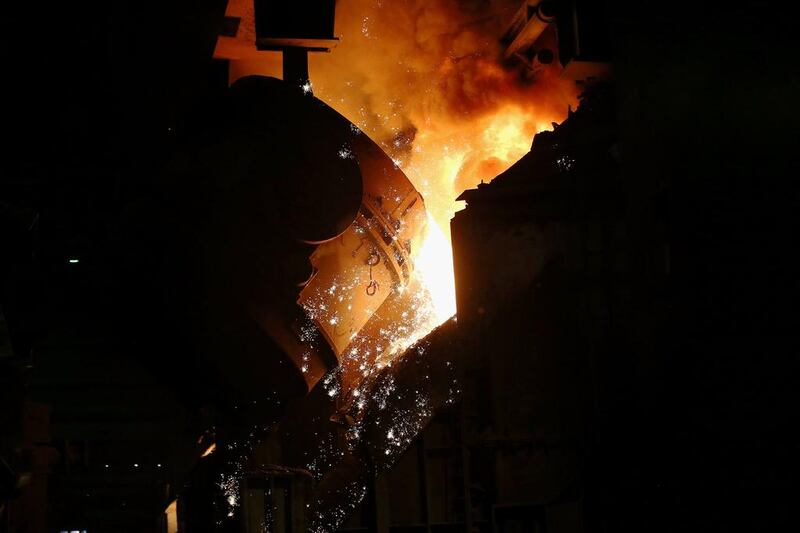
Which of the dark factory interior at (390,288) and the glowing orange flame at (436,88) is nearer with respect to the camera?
the dark factory interior at (390,288)

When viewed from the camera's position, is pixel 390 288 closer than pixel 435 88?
Yes

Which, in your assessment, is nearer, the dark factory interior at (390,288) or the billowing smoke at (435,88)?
the dark factory interior at (390,288)

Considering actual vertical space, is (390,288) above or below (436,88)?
below

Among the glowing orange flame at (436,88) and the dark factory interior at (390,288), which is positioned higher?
the glowing orange flame at (436,88)

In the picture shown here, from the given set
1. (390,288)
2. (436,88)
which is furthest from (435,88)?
(390,288)

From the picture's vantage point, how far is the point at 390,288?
240 inches

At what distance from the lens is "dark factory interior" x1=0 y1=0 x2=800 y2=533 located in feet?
15.5

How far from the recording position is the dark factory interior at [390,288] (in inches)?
186

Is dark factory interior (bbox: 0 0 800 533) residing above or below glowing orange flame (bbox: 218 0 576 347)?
below

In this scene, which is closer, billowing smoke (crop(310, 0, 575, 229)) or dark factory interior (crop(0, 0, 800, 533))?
dark factory interior (crop(0, 0, 800, 533))

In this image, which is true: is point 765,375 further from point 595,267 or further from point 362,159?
point 362,159

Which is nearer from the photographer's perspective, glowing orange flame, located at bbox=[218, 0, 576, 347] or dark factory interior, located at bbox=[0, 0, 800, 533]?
dark factory interior, located at bbox=[0, 0, 800, 533]

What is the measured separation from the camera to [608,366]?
551 centimetres

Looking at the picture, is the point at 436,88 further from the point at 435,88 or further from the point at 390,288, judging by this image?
the point at 390,288
